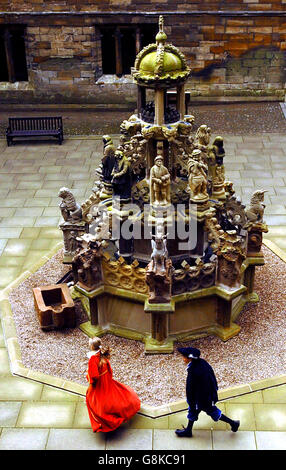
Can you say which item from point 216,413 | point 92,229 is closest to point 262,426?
point 216,413

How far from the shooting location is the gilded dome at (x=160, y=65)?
9.30 m

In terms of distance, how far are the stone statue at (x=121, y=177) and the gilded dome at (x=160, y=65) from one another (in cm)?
128

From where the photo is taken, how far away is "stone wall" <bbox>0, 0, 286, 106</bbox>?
21562 mm

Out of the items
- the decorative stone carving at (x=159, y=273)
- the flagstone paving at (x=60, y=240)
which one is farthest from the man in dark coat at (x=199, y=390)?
the decorative stone carving at (x=159, y=273)

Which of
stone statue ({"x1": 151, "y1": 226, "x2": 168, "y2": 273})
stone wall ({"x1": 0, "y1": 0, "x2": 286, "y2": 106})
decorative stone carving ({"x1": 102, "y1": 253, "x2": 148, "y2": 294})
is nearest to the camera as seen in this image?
stone statue ({"x1": 151, "y1": 226, "x2": 168, "y2": 273})

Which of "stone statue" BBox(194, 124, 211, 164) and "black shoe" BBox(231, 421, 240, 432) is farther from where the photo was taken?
"stone statue" BBox(194, 124, 211, 164)

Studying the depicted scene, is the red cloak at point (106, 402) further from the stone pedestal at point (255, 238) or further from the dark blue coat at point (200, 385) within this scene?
the stone pedestal at point (255, 238)

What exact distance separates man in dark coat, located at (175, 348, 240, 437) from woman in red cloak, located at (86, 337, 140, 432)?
32.8 inches

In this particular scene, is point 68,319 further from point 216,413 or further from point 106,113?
point 106,113

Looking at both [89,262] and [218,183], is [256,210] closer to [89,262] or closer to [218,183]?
[218,183]

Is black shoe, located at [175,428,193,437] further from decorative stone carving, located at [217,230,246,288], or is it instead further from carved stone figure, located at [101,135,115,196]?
carved stone figure, located at [101,135,115,196]

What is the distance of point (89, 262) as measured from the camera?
10000 mm

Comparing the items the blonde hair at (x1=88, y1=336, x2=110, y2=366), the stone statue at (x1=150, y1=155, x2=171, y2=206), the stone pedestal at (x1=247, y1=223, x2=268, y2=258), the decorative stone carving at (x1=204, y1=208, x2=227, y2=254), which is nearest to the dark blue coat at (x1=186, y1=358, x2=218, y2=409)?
the blonde hair at (x1=88, y1=336, x2=110, y2=366)
